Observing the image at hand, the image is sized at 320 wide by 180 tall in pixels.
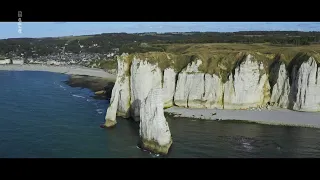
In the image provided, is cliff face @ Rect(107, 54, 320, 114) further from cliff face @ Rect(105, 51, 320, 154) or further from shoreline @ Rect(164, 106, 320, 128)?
shoreline @ Rect(164, 106, 320, 128)

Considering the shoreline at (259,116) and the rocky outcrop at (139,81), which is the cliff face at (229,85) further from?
the shoreline at (259,116)

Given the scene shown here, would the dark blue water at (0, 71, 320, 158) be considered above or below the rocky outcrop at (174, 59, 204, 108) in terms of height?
below

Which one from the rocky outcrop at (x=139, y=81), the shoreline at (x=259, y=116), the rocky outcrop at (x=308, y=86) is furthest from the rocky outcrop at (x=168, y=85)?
the rocky outcrop at (x=308, y=86)

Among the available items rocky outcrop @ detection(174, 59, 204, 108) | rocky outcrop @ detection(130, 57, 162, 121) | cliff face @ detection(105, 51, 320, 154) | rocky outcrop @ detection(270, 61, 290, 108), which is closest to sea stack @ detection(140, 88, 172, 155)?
rocky outcrop @ detection(130, 57, 162, 121)

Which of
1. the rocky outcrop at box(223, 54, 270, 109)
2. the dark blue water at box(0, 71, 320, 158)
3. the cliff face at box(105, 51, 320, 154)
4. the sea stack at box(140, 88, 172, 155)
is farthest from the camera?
the rocky outcrop at box(223, 54, 270, 109)

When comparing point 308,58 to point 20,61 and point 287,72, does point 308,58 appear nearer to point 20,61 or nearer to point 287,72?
point 287,72

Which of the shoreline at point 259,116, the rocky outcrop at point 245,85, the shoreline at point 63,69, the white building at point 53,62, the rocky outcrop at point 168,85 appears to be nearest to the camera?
the shoreline at point 259,116
